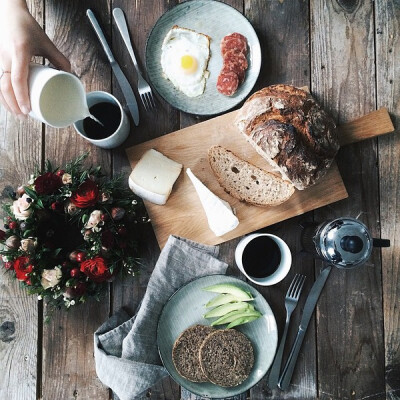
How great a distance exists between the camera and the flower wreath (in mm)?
1471

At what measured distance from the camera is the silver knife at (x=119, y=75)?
170 cm

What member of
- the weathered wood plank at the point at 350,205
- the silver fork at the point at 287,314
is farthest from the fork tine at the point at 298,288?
the weathered wood plank at the point at 350,205

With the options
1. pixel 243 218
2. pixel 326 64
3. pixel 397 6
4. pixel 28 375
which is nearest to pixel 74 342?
pixel 28 375

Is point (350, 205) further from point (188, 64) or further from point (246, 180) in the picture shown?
point (188, 64)

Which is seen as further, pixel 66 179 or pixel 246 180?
pixel 246 180

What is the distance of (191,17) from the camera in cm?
173

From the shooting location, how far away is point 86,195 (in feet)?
4.73

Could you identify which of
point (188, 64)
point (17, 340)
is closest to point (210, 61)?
point (188, 64)

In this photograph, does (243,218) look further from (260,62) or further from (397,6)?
(397,6)

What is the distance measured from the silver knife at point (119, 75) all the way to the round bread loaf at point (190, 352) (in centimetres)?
81

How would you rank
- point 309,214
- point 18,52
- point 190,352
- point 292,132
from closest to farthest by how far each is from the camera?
point 18,52 < point 292,132 < point 190,352 < point 309,214

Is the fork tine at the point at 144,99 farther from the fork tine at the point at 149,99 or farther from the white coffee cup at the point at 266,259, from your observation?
the white coffee cup at the point at 266,259

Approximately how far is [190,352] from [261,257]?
0.42 metres

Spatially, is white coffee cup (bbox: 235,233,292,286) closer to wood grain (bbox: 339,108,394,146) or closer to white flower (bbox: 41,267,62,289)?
wood grain (bbox: 339,108,394,146)
